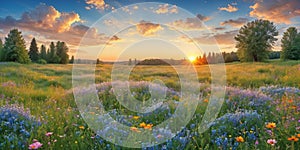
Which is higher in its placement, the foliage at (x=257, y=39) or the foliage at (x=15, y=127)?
the foliage at (x=257, y=39)

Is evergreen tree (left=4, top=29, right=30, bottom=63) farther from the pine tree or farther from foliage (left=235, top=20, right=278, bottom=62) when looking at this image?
foliage (left=235, top=20, right=278, bottom=62)

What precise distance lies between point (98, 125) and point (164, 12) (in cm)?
310

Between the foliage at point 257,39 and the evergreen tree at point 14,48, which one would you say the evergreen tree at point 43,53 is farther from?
the foliage at point 257,39

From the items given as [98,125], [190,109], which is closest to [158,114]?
[190,109]

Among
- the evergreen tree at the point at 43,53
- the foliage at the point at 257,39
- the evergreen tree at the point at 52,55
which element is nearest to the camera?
the foliage at the point at 257,39

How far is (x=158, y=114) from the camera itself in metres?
5.32

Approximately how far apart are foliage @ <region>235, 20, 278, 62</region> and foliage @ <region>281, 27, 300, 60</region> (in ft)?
16.2

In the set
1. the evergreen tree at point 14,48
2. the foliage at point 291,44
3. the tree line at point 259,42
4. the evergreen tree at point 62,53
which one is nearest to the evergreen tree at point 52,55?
the evergreen tree at point 62,53

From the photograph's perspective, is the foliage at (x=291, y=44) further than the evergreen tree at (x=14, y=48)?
Yes

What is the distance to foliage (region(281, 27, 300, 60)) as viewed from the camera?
53094 mm

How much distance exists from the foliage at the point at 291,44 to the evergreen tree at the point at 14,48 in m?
56.3

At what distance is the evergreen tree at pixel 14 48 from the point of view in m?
50.8

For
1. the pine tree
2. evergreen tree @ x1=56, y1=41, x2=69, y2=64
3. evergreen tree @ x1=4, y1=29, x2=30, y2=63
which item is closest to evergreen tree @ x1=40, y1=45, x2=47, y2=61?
the pine tree

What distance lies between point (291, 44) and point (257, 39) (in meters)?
9.32
